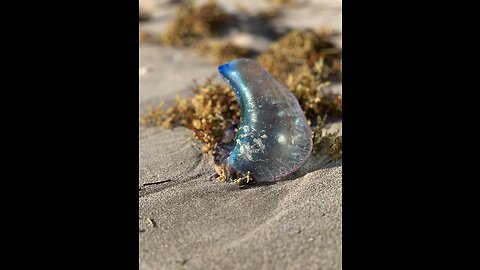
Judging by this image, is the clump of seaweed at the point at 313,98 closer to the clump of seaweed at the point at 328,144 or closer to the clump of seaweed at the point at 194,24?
the clump of seaweed at the point at 328,144

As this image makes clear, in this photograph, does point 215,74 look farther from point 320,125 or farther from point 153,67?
point 320,125

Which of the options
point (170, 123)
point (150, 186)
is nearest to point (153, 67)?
point (170, 123)

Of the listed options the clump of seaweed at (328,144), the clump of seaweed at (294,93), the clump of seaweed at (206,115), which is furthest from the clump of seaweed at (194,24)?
the clump of seaweed at (328,144)

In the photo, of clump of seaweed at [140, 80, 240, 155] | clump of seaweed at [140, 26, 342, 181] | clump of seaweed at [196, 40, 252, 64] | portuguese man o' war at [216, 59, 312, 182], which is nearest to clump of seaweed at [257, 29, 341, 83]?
clump of seaweed at [140, 26, 342, 181]

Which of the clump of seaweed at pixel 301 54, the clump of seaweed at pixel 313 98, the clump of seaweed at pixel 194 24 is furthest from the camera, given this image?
the clump of seaweed at pixel 194 24

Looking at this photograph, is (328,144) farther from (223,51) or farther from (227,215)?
(223,51)

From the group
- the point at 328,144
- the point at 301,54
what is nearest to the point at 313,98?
the point at 328,144
